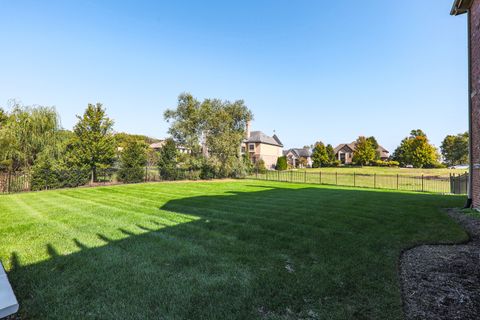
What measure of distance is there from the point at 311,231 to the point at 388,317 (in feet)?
9.19

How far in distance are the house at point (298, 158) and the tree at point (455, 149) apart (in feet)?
107

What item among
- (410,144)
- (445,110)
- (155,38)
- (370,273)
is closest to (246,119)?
(155,38)

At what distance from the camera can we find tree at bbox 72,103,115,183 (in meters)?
15.9

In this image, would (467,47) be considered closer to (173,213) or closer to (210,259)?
(210,259)

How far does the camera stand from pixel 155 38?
45.2 feet

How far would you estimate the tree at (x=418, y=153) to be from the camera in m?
43.2

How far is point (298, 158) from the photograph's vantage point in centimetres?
5219

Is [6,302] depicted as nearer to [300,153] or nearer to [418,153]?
[418,153]

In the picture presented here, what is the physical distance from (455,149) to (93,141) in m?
72.1

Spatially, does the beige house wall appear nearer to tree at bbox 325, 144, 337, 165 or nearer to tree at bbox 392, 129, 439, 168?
tree at bbox 325, 144, 337, 165

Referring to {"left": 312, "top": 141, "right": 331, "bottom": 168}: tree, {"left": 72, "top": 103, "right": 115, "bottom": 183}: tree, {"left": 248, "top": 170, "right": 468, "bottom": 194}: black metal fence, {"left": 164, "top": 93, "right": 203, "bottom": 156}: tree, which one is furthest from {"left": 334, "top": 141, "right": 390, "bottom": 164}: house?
{"left": 72, "top": 103, "right": 115, "bottom": 183}: tree

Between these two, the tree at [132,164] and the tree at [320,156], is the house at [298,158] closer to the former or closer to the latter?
the tree at [320,156]

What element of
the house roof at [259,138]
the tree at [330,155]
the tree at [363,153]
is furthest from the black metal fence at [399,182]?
the tree at [363,153]

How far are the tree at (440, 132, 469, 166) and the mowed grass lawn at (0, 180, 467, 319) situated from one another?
6407 cm
